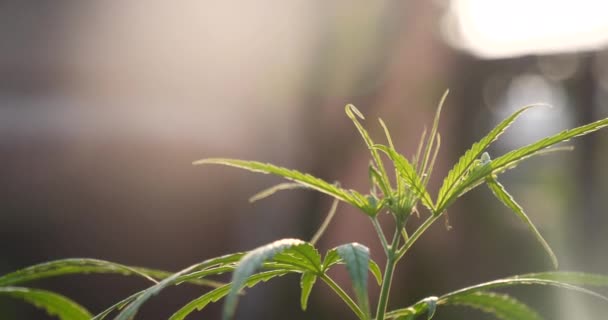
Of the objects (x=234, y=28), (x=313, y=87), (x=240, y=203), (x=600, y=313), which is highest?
(x=234, y=28)

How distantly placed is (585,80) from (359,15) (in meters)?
1.68

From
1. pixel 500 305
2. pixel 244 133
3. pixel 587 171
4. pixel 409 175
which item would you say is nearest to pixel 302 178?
pixel 409 175

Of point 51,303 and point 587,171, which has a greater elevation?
point 51,303

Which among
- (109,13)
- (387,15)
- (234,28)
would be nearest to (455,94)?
(387,15)

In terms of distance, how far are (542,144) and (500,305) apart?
0.47 ft

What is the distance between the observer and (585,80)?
4.87 meters

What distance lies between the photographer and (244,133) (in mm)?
3848

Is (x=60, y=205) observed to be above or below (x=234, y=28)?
below

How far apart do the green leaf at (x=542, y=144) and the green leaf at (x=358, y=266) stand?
15 cm

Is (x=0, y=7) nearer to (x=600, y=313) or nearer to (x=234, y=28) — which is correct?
(x=234, y=28)

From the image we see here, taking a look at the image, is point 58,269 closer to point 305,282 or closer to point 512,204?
point 305,282

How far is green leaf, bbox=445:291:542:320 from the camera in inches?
22.6

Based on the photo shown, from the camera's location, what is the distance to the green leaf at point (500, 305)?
1.89ft

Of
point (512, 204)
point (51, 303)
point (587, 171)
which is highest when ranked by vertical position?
point (512, 204)
